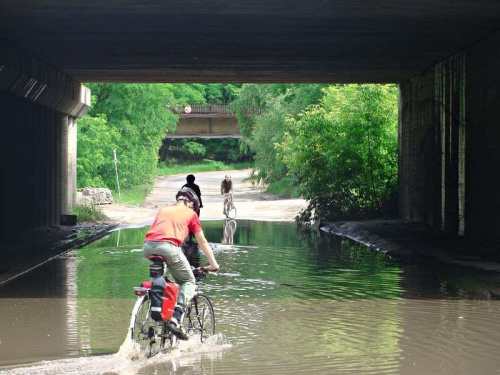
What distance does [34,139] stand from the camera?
3002 cm

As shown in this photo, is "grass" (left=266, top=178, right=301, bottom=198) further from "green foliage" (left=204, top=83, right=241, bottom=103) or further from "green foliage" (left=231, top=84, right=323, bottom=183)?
"green foliage" (left=204, top=83, right=241, bottom=103)

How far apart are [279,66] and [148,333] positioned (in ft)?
67.5

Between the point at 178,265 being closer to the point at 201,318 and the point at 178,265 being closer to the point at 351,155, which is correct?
the point at 201,318

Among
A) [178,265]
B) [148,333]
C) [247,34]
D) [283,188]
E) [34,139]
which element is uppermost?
[247,34]

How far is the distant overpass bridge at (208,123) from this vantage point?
7794cm

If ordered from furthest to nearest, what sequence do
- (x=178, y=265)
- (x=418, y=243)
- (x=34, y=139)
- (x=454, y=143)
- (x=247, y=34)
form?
1. (x=34, y=139)
2. (x=454, y=143)
3. (x=418, y=243)
4. (x=247, y=34)
5. (x=178, y=265)

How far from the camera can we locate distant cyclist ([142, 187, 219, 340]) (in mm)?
9758

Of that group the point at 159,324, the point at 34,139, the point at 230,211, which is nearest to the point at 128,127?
the point at 230,211

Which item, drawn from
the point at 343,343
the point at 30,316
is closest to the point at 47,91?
the point at 30,316

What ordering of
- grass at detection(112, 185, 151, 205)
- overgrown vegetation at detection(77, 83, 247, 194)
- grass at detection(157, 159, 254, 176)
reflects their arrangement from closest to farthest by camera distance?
grass at detection(112, 185, 151, 205) → overgrown vegetation at detection(77, 83, 247, 194) → grass at detection(157, 159, 254, 176)

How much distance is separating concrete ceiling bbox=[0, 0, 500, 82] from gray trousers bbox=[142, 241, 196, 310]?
8.97 meters

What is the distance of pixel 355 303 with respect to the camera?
14070 millimetres

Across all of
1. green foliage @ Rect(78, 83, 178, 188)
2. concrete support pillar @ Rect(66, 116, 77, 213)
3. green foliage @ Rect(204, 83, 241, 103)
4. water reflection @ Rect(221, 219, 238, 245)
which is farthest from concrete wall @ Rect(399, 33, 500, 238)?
green foliage @ Rect(204, 83, 241, 103)

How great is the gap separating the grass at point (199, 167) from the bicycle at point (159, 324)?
286ft
